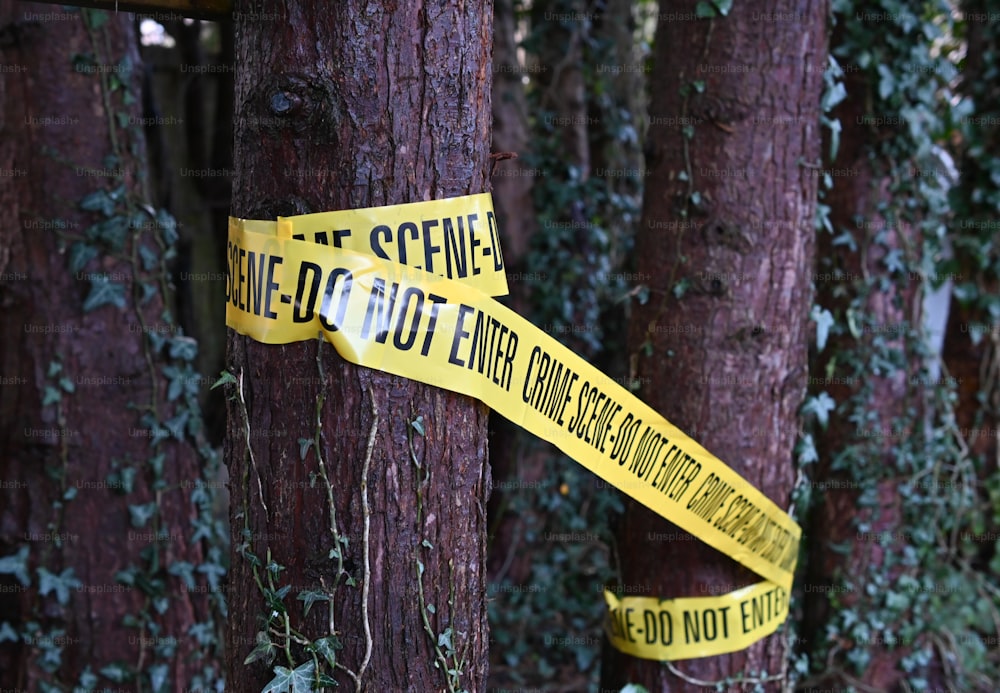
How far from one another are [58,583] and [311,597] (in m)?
1.74

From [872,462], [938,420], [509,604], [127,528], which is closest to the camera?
[127,528]

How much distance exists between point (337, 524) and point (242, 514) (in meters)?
0.19

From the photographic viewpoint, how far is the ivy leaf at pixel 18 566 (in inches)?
104

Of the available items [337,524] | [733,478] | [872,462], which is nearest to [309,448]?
[337,524]

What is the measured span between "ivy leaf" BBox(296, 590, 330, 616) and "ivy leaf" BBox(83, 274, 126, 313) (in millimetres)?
1709

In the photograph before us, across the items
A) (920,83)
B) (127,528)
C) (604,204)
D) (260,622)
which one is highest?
(920,83)

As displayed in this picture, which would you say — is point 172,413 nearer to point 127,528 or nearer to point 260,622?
point 127,528

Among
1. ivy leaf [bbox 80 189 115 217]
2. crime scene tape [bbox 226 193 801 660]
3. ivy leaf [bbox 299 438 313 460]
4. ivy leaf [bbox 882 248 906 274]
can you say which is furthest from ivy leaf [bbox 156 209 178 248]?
ivy leaf [bbox 882 248 906 274]

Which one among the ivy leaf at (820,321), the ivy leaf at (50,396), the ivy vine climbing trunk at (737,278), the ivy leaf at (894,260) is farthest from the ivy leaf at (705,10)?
the ivy leaf at (50,396)

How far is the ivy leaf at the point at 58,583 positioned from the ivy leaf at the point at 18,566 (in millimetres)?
57

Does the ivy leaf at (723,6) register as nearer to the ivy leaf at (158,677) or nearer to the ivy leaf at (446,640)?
the ivy leaf at (446,640)

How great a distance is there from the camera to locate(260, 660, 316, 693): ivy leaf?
130cm

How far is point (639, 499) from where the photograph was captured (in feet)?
6.48

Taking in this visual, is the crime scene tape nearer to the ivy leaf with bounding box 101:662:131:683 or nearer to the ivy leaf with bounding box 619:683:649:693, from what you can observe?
the ivy leaf with bounding box 619:683:649:693
